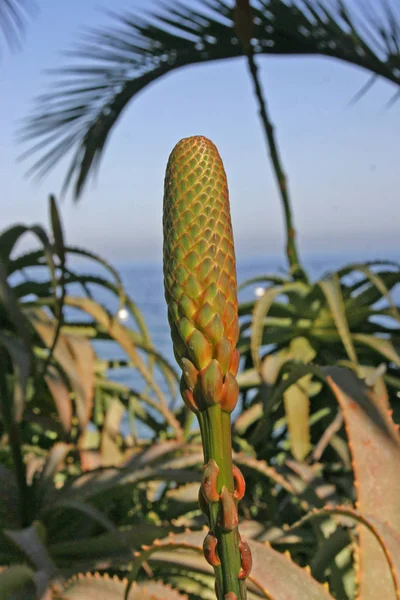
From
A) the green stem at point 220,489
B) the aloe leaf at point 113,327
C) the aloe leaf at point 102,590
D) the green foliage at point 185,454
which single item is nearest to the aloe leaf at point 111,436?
the green foliage at point 185,454

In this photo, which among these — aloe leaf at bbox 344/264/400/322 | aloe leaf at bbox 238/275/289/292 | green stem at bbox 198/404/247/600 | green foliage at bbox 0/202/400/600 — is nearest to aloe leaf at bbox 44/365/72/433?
green foliage at bbox 0/202/400/600

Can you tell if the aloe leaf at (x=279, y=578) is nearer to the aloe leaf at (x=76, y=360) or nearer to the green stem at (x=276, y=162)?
the aloe leaf at (x=76, y=360)

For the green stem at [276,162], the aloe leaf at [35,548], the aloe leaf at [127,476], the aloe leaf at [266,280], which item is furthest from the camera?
the green stem at [276,162]

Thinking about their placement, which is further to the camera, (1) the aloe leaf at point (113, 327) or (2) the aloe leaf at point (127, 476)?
(1) the aloe leaf at point (113, 327)

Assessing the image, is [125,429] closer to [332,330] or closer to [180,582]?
[332,330]

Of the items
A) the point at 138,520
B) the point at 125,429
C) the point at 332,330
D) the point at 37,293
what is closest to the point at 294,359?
the point at 332,330
